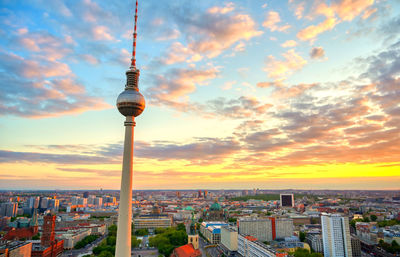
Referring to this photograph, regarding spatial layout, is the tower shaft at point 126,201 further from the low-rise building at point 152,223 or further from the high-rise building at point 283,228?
the low-rise building at point 152,223

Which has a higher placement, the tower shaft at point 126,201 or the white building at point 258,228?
the tower shaft at point 126,201

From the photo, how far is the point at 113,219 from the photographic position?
509ft

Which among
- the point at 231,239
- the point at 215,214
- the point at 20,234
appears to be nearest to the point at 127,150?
the point at 231,239

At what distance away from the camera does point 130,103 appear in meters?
40.8

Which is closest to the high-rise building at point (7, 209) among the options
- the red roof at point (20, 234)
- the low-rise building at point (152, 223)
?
the red roof at point (20, 234)

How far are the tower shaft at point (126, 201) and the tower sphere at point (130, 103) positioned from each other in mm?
982

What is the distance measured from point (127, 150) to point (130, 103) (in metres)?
6.48

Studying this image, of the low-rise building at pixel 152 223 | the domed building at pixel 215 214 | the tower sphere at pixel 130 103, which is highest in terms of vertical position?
the tower sphere at pixel 130 103

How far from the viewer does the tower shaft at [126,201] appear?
36438 millimetres

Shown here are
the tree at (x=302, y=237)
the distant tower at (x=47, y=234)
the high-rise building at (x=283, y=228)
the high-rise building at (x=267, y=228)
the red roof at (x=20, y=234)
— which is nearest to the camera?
the distant tower at (x=47, y=234)

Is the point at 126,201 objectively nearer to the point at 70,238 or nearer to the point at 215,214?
the point at 70,238

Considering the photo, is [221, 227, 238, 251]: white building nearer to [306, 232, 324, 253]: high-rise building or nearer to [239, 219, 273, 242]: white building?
[239, 219, 273, 242]: white building

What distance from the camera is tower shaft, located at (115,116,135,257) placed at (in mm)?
36438

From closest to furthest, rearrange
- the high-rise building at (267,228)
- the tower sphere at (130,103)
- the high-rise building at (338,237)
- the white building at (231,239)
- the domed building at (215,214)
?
the tower sphere at (130,103), the high-rise building at (338,237), the white building at (231,239), the high-rise building at (267,228), the domed building at (215,214)
